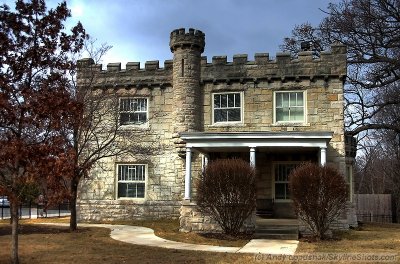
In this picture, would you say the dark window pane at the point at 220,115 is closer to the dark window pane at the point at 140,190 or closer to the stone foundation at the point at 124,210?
the stone foundation at the point at 124,210

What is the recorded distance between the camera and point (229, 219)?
15.4 meters

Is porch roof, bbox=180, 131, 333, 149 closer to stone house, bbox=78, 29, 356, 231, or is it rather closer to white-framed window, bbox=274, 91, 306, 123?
stone house, bbox=78, 29, 356, 231

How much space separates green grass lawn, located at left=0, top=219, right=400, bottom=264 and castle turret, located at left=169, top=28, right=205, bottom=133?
17.5ft

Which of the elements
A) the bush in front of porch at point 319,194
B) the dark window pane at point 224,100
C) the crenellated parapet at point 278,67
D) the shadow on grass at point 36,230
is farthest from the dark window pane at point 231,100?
the shadow on grass at point 36,230

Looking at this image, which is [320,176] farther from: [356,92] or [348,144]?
[356,92]

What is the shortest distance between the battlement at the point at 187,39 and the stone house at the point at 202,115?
4 centimetres

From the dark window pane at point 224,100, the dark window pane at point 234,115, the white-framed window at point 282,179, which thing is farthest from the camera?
the dark window pane at point 224,100

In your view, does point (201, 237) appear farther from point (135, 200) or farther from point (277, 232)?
point (135, 200)

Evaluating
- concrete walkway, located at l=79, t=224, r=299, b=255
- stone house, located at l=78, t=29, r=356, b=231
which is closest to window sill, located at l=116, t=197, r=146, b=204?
stone house, located at l=78, t=29, r=356, b=231

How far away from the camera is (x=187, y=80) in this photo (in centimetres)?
2066

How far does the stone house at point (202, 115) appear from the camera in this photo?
1961 cm

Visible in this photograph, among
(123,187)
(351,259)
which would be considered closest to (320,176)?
(351,259)

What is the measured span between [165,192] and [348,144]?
27.1 feet

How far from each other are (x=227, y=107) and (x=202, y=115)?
116 cm
